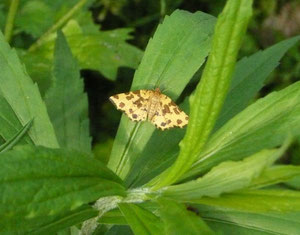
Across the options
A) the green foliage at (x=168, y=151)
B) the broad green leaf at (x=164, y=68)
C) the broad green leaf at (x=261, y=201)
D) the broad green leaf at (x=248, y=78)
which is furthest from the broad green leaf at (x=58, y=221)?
the broad green leaf at (x=248, y=78)

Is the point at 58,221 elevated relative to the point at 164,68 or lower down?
lower down

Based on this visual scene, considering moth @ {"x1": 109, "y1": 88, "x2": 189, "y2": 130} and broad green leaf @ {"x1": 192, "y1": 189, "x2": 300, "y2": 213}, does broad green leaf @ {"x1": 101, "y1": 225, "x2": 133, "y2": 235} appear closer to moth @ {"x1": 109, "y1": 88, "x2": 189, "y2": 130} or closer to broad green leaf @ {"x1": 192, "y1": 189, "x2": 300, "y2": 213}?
moth @ {"x1": 109, "y1": 88, "x2": 189, "y2": 130}

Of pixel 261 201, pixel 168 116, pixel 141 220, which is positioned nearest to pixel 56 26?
pixel 168 116

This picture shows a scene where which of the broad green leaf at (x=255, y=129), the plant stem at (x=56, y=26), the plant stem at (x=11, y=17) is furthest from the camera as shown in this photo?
the plant stem at (x=56, y=26)

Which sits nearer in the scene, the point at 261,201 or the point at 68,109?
the point at 261,201

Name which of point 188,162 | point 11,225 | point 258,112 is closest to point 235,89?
point 258,112

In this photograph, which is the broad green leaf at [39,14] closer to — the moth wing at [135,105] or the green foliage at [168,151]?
the green foliage at [168,151]

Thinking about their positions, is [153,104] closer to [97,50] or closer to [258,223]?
[258,223]
